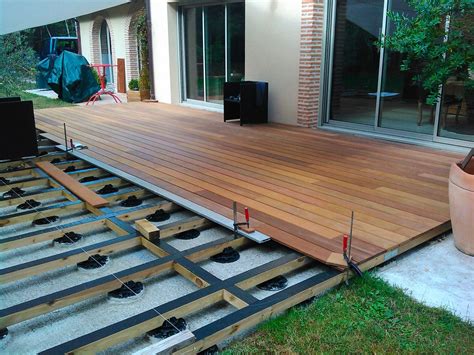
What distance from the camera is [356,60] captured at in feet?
21.8

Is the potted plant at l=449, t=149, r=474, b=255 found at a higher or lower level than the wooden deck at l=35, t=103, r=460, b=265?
higher

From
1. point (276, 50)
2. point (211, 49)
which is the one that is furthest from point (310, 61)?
point (211, 49)

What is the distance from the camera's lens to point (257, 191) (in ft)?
13.2

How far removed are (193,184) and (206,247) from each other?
1410 millimetres

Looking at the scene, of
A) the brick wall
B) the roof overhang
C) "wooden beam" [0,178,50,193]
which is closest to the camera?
the roof overhang

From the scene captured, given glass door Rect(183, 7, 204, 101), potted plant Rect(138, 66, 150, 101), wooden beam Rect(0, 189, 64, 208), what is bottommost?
wooden beam Rect(0, 189, 64, 208)

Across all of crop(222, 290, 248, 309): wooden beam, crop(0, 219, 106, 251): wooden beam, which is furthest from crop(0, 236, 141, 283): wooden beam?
crop(222, 290, 248, 309): wooden beam

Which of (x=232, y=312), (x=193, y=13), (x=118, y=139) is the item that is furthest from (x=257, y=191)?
(x=193, y=13)

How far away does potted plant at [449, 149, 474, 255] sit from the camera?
2879mm

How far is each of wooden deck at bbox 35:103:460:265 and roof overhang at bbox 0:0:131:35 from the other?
1560mm

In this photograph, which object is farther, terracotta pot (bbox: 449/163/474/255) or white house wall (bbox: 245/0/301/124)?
white house wall (bbox: 245/0/301/124)

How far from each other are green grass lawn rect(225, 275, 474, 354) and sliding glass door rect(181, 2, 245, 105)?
6.78 m

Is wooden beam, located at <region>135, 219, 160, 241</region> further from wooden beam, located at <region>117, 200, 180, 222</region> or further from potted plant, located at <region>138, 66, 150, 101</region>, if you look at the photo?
potted plant, located at <region>138, 66, 150, 101</region>

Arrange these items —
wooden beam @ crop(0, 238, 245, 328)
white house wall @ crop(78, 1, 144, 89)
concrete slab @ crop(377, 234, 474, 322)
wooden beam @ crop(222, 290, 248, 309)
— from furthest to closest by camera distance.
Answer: white house wall @ crop(78, 1, 144, 89) → concrete slab @ crop(377, 234, 474, 322) → wooden beam @ crop(222, 290, 248, 309) → wooden beam @ crop(0, 238, 245, 328)
